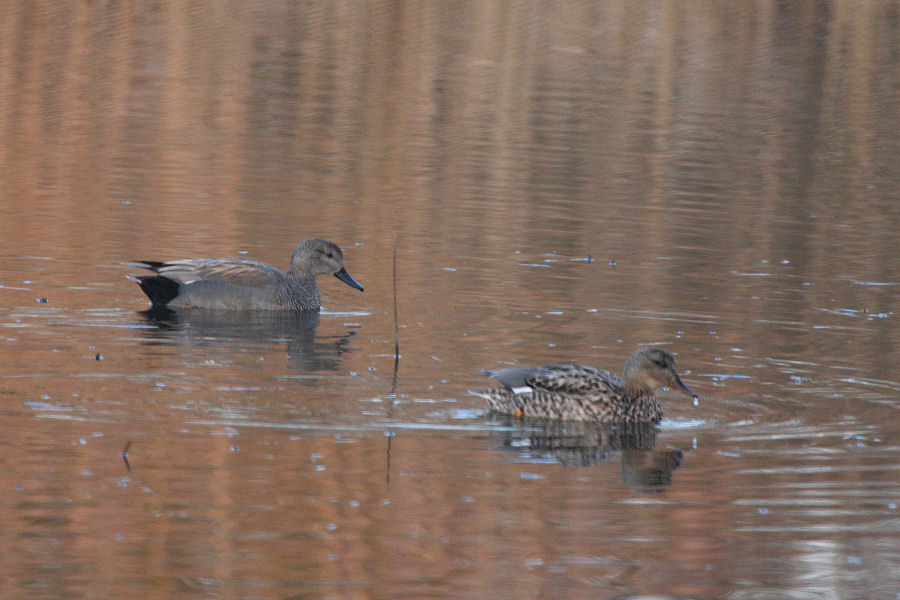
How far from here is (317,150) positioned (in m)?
26.0

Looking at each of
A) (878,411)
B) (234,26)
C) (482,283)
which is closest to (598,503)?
(878,411)

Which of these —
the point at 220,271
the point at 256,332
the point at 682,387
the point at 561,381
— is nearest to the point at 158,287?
the point at 220,271

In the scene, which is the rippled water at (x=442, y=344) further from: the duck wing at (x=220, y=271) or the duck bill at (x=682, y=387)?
the duck wing at (x=220, y=271)

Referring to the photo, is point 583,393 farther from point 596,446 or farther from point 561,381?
point 596,446

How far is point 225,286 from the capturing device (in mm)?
14930

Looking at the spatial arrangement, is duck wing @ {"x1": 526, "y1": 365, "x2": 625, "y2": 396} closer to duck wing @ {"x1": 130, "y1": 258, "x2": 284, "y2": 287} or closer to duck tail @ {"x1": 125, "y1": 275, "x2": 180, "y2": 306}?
duck wing @ {"x1": 130, "y1": 258, "x2": 284, "y2": 287}

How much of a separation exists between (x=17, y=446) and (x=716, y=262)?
984cm

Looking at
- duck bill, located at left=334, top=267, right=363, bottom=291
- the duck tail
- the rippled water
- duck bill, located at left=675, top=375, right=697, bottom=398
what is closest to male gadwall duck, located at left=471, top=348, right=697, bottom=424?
duck bill, located at left=675, top=375, right=697, bottom=398

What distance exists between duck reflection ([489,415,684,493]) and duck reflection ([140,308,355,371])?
2095 mm

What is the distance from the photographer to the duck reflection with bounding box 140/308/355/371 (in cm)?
1299

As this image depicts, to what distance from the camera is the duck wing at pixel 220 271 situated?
1480 centimetres

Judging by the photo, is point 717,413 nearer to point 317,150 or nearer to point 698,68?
point 317,150

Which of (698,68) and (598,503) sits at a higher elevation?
(698,68)

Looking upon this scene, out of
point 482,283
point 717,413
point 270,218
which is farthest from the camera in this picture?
point 270,218
